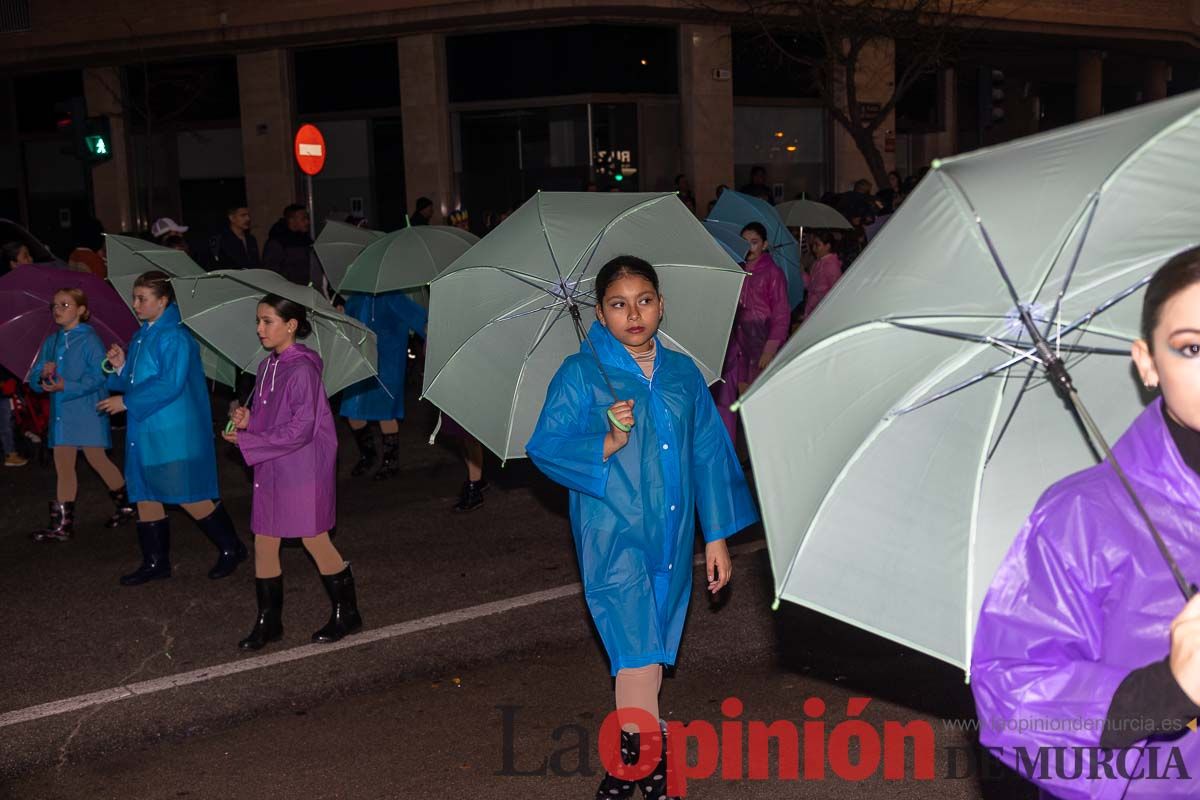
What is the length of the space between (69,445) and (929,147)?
26174 mm

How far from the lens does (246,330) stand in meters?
7.11

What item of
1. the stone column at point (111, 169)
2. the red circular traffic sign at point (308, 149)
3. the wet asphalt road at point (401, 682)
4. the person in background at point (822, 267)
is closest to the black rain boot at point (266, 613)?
the wet asphalt road at point (401, 682)

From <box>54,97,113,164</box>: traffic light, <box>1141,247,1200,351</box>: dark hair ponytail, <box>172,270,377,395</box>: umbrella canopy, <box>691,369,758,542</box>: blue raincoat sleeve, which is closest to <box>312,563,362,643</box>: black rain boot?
<box>172,270,377,395</box>: umbrella canopy

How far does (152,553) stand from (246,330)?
160 centimetres

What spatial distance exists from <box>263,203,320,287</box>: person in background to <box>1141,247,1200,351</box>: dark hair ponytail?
13194 millimetres

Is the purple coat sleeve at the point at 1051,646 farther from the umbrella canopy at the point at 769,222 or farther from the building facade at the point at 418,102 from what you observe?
the building facade at the point at 418,102

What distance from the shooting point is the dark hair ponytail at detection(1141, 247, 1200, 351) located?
2195 millimetres

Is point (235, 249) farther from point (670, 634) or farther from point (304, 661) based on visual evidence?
point (670, 634)

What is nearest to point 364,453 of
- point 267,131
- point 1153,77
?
point 267,131

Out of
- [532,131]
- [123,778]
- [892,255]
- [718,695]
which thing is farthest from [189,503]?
[532,131]

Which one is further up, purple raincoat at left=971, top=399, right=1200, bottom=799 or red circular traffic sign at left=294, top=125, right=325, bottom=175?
red circular traffic sign at left=294, top=125, right=325, bottom=175

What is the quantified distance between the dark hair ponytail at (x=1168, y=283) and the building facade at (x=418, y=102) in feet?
66.4

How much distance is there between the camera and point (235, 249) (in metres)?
14.5

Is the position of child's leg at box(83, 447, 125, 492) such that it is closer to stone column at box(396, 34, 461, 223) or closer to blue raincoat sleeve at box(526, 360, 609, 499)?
blue raincoat sleeve at box(526, 360, 609, 499)
